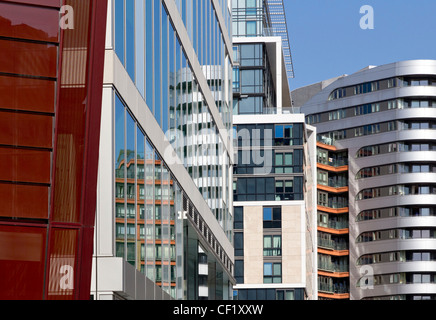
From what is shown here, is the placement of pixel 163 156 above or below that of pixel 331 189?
below

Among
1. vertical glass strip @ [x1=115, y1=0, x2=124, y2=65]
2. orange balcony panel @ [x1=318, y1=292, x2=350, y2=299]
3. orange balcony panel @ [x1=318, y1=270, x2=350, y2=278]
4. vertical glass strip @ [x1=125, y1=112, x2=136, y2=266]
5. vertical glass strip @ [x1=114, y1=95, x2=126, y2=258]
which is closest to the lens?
vertical glass strip @ [x1=114, y1=95, x2=126, y2=258]

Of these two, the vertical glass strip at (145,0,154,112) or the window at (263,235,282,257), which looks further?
the window at (263,235,282,257)

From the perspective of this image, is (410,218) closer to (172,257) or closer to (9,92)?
(172,257)

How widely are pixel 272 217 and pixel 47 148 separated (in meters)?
79.5

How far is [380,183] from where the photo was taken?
136 metres

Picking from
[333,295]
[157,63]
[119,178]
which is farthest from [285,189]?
[119,178]

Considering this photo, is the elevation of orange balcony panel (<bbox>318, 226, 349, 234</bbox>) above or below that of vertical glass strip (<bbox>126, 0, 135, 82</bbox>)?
above

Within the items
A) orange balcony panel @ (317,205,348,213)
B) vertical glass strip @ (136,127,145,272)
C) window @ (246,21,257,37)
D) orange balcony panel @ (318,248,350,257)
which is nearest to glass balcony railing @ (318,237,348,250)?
orange balcony panel @ (318,248,350,257)

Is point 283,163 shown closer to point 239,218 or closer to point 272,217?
point 272,217

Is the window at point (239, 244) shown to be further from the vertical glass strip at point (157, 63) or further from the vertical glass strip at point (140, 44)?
the vertical glass strip at point (140, 44)

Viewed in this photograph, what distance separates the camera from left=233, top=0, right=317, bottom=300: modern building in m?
96.6

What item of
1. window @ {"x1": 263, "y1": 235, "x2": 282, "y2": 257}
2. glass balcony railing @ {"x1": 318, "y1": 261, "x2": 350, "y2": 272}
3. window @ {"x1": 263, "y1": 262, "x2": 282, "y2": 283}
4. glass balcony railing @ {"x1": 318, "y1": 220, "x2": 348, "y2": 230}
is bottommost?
window @ {"x1": 263, "y1": 262, "x2": 282, "y2": 283}

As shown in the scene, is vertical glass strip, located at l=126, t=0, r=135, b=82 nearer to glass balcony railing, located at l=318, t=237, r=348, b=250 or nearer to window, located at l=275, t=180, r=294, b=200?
window, located at l=275, t=180, r=294, b=200
